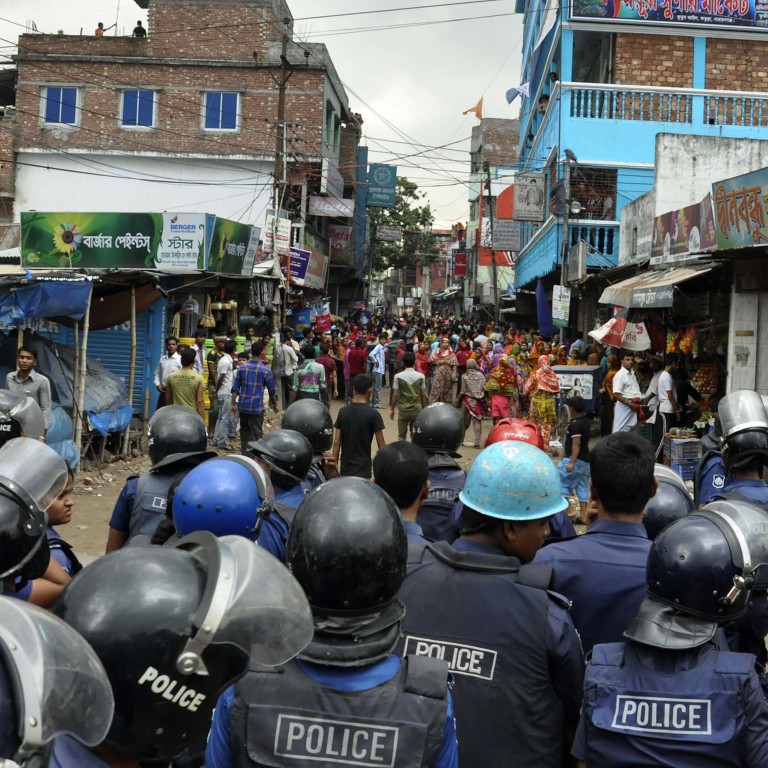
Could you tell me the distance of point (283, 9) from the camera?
32406 millimetres

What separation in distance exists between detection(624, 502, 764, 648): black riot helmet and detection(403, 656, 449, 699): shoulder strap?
746 millimetres

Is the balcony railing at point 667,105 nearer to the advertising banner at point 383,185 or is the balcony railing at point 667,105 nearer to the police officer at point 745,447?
the advertising banner at point 383,185

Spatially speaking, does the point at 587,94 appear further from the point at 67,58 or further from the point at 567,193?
the point at 67,58

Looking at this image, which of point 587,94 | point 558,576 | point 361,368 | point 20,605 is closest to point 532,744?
point 558,576

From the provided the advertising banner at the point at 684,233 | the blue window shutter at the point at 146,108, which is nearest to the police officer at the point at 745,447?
the advertising banner at the point at 684,233

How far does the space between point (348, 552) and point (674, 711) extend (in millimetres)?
1024

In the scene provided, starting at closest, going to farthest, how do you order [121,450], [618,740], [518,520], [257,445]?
[618,740]
[518,520]
[257,445]
[121,450]

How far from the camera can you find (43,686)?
4.54ft

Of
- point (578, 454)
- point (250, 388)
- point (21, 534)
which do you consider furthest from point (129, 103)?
point (21, 534)

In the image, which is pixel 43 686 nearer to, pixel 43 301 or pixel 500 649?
pixel 500 649

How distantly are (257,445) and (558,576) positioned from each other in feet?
7.56

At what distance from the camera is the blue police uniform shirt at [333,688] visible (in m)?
2.09

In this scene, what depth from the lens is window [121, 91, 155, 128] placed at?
30.6 metres

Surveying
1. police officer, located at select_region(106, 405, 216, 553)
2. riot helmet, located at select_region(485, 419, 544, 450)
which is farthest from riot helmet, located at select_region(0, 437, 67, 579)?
riot helmet, located at select_region(485, 419, 544, 450)
